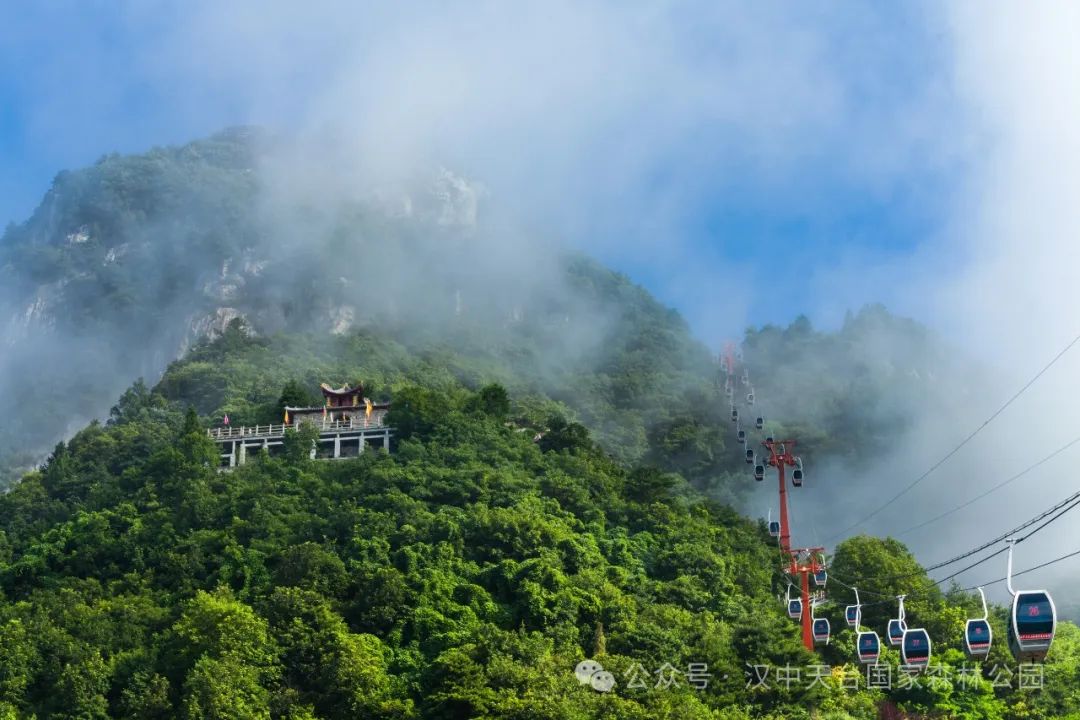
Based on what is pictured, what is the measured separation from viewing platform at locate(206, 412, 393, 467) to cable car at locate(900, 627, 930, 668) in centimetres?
3105

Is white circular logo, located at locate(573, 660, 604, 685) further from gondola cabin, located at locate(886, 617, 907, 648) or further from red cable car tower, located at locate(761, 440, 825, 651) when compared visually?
gondola cabin, located at locate(886, 617, 907, 648)

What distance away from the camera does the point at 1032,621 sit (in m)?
27.9

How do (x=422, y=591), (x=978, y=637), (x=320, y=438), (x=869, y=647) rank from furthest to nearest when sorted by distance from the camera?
(x=320, y=438) → (x=422, y=591) → (x=869, y=647) → (x=978, y=637)

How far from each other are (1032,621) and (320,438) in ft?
132

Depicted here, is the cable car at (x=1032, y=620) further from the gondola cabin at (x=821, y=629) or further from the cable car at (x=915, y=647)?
the gondola cabin at (x=821, y=629)

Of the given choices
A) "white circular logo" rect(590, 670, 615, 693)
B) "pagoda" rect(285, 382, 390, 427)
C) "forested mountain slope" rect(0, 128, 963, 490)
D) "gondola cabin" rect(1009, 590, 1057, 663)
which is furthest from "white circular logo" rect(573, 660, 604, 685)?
"forested mountain slope" rect(0, 128, 963, 490)

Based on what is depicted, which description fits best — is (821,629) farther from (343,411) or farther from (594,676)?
(343,411)

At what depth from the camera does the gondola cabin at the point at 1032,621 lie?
27875 mm

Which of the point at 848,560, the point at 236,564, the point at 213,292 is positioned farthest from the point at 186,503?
the point at 213,292

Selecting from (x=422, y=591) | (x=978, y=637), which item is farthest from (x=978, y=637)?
(x=422, y=591)

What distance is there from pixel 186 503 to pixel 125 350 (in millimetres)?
62873

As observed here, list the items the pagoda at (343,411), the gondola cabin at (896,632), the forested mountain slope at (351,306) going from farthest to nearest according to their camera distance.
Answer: the forested mountain slope at (351,306)
the pagoda at (343,411)
the gondola cabin at (896,632)

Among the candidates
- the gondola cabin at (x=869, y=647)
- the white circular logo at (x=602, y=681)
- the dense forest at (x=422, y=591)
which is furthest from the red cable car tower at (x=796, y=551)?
the white circular logo at (x=602, y=681)

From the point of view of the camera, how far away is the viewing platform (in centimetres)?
6275
